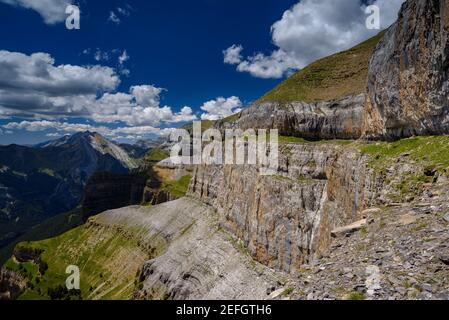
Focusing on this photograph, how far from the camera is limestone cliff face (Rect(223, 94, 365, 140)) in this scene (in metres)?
77.3

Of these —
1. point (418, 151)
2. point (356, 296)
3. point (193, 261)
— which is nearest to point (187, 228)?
point (193, 261)

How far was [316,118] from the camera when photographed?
280 feet

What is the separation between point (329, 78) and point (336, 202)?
272ft

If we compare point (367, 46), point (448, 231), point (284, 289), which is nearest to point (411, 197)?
point (448, 231)

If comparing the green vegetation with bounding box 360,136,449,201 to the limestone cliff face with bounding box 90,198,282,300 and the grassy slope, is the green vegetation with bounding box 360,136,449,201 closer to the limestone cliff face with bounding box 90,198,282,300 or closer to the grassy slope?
the limestone cliff face with bounding box 90,198,282,300

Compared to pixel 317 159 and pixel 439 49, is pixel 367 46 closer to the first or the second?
pixel 317 159

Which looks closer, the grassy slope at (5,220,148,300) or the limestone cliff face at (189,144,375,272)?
the limestone cliff face at (189,144,375,272)

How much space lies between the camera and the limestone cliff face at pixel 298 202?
130ft

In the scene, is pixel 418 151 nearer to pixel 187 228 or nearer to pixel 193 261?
pixel 193 261

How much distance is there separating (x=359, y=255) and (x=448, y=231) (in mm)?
4030

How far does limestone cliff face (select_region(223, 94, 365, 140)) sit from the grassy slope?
81.7 metres

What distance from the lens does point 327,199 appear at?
50250 millimetres

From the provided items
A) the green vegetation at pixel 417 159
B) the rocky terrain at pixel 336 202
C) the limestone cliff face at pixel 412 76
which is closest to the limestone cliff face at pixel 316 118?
the rocky terrain at pixel 336 202

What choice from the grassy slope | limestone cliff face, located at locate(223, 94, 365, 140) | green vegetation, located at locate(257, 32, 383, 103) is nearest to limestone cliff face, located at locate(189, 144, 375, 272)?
limestone cliff face, located at locate(223, 94, 365, 140)
